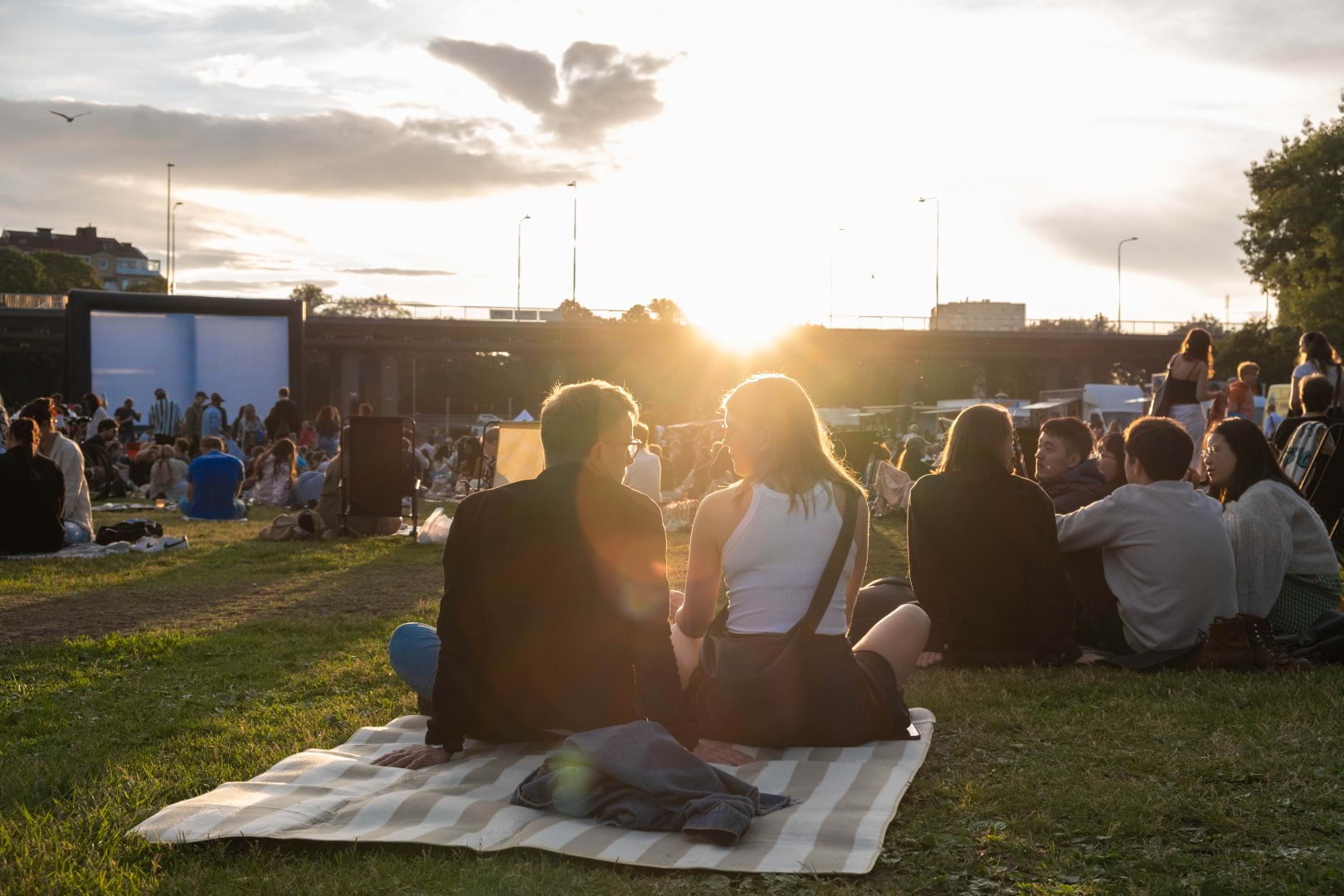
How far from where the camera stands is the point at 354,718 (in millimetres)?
5473

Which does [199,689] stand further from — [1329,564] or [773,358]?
[773,358]

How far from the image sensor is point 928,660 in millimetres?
6336

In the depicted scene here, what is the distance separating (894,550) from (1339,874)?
1028 centimetres

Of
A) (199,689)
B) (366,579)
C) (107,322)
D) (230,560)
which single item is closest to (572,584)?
(199,689)

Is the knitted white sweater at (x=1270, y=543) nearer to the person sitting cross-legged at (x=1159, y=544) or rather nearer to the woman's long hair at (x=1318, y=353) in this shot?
the person sitting cross-legged at (x=1159, y=544)

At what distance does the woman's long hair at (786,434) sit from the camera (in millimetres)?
4469

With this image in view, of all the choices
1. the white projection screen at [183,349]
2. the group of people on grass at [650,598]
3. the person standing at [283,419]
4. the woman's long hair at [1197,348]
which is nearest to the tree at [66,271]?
the white projection screen at [183,349]

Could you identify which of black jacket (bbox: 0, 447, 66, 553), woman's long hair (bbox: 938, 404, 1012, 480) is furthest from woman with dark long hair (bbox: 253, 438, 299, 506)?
woman's long hair (bbox: 938, 404, 1012, 480)

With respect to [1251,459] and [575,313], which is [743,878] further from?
[575,313]

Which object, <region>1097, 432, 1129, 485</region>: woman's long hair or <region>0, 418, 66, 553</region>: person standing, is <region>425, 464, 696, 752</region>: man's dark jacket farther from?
<region>0, 418, 66, 553</region>: person standing

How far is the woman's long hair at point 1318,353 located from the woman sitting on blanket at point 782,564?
26.8 ft

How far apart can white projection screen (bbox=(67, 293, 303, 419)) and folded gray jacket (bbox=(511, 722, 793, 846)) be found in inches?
1188

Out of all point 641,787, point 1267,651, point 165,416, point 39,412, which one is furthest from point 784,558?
point 165,416

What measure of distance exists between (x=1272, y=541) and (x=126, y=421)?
26.5 m
